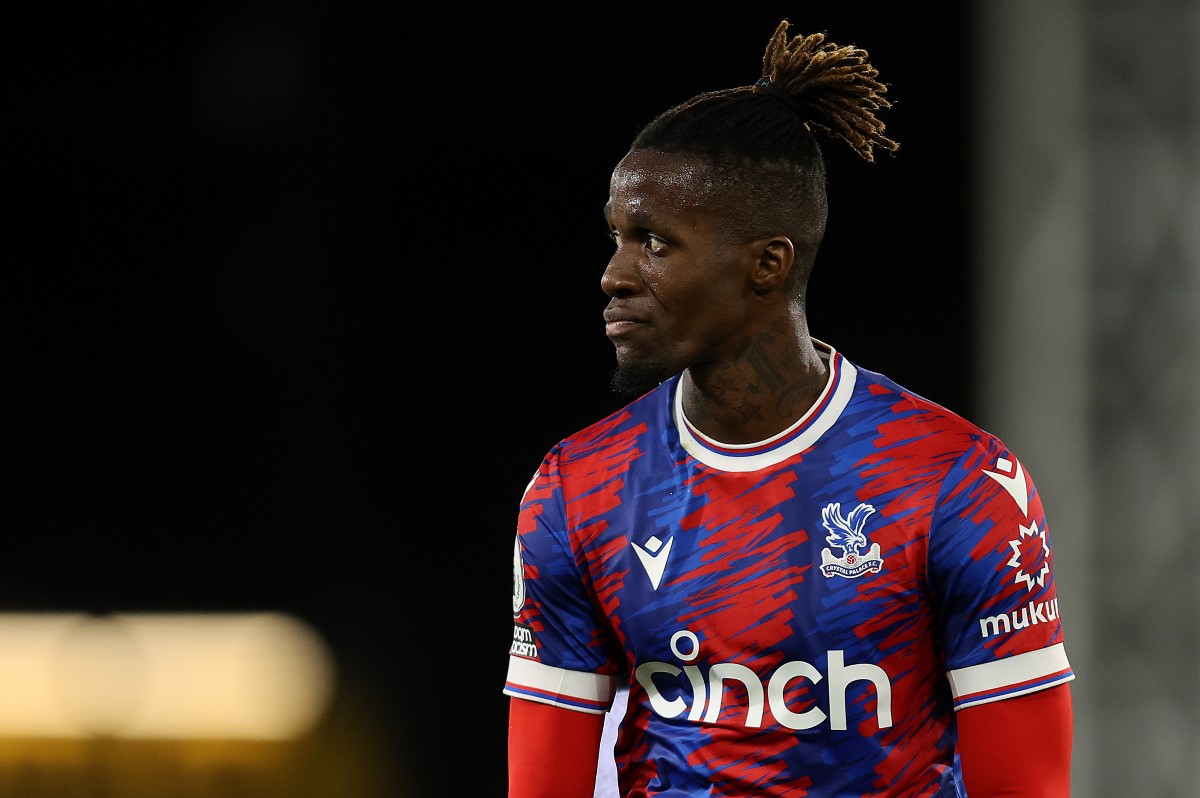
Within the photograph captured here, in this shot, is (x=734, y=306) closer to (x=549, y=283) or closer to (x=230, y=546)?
(x=549, y=283)

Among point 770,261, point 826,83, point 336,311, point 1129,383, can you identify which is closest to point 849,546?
point 770,261

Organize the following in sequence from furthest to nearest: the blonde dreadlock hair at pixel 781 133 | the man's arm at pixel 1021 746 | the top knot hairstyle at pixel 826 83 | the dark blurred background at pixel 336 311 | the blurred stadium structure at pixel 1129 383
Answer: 1. the dark blurred background at pixel 336 311
2. the blurred stadium structure at pixel 1129 383
3. the top knot hairstyle at pixel 826 83
4. the blonde dreadlock hair at pixel 781 133
5. the man's arm at pixel 1021 746

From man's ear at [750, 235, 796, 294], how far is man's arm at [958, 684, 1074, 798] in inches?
22.2

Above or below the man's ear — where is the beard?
below

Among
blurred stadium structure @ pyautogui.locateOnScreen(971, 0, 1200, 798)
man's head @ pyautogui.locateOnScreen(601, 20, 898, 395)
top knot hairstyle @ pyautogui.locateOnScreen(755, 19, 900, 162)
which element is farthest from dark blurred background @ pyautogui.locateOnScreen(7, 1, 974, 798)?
man's head @ pyautogui.locateOnScreen(601, 20, 898, 395)

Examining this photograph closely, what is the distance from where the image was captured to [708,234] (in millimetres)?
1857

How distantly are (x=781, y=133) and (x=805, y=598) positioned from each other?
0.58m

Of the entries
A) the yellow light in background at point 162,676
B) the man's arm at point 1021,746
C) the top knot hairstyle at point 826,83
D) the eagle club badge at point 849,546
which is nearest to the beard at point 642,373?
the eagle club badge at point 849,546

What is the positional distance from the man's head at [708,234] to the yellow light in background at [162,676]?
6.46 feet

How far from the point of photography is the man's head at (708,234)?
1.85m

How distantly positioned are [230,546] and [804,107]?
2.10m

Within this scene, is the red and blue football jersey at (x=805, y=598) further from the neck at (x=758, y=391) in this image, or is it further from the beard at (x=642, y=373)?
the beard at (x=642, y=373)

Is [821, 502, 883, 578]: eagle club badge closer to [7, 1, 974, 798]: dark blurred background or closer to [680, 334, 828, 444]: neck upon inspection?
[680, 334, 828, 444]: neck

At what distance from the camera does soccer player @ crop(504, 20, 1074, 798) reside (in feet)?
5.89
